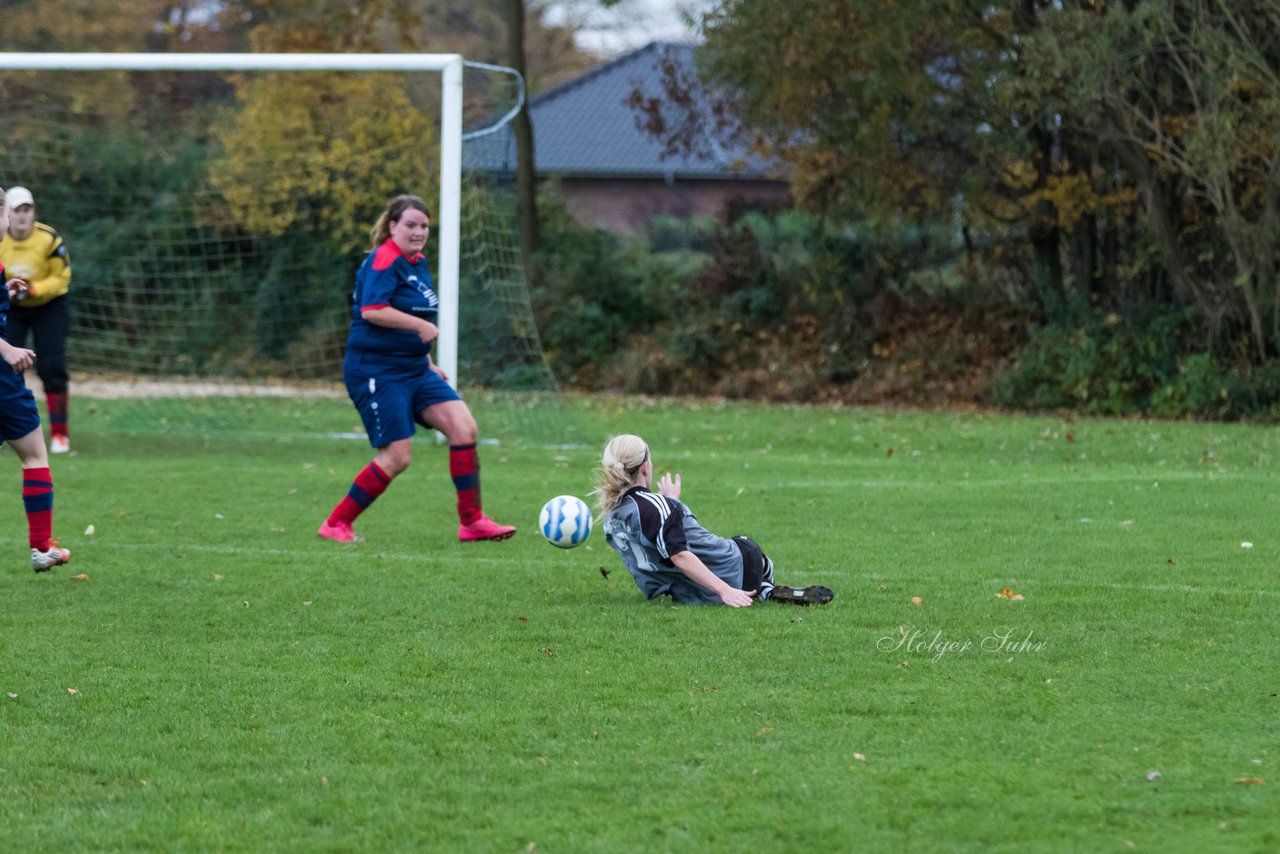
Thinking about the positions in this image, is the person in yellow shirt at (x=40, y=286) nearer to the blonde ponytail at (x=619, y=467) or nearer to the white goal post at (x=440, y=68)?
the white goal post at (x=440, y=68)

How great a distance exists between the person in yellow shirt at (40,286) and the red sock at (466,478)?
526 cm

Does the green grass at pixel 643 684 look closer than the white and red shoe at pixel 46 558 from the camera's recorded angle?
Yes

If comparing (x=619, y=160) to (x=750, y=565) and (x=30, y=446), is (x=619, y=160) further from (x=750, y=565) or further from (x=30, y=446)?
(x=750, y=565)

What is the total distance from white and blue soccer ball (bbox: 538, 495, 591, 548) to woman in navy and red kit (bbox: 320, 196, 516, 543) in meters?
1.46

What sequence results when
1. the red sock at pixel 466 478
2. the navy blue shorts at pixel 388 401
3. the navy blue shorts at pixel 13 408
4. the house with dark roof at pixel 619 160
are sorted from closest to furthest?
the navy blue shorts at pixel 13 408 < the navy blue shorts at pixel 388 401 < the red sock at pixel 466 478 < the house with dark roof at pixel 619 160

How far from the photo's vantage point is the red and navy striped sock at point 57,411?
13375 millimetres

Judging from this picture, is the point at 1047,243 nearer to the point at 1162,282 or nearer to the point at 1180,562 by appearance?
the point at 1162,282

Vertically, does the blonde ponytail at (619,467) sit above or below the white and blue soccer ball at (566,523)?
above

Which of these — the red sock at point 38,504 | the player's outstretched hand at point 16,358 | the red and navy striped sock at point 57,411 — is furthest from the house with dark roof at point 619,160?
the player's outstretched hand at point 16,358

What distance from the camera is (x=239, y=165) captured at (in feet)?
65.6

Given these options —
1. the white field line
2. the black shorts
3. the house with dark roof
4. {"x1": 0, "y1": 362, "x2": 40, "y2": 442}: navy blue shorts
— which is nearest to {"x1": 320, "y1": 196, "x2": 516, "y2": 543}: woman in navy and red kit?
{"x1": 0, "y1": 362, "x2": 40, "y2": 442}: navy blue shorts

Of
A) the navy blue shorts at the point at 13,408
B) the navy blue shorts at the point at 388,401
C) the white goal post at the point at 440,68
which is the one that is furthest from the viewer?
the white goal post at the point at 440,68

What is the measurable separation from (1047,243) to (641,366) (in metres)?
6.16

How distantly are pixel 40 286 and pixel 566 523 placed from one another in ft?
23.0
